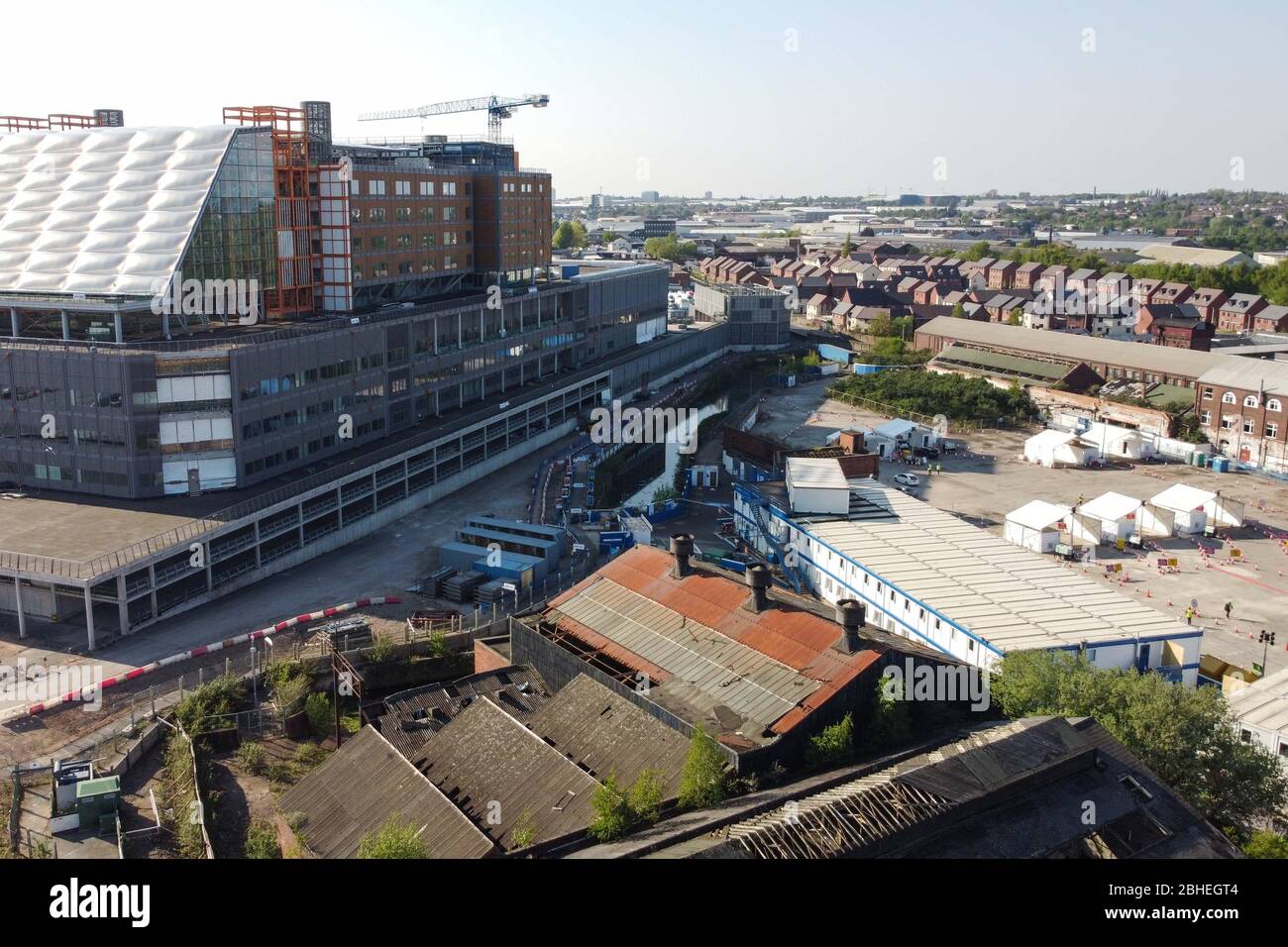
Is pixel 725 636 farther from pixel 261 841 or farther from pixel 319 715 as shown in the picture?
pixel 261 841

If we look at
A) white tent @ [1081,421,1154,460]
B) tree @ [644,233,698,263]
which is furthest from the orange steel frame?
tree @ [644,233,698,263]

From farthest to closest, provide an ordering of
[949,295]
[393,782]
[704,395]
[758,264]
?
[758,264], [949,295], [704,395], [393,782]

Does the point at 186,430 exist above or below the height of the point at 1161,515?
above

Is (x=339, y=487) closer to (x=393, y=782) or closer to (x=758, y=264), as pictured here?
(x=393, y=782)

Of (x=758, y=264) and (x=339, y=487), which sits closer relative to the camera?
(x=339, y=487)

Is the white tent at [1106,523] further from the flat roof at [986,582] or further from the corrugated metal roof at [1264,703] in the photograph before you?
the corrugated metal roof at [1264,703]

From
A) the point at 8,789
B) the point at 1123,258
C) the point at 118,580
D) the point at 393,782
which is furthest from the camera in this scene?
the point at 1123,258
